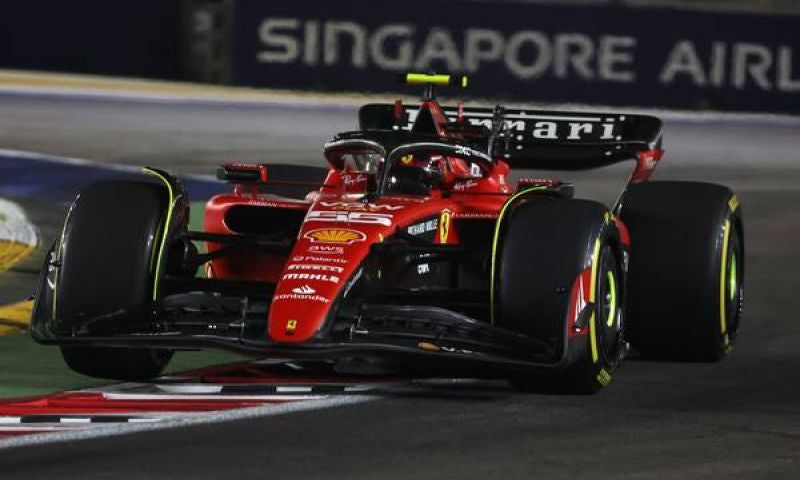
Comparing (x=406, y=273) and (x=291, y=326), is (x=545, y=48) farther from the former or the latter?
(x=291, y=326)

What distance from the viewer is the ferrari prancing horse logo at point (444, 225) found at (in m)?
9.48

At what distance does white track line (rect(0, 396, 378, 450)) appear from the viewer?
7.66 m

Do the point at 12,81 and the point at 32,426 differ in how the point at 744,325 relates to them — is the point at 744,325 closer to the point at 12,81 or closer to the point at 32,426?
→ the point at 32,426

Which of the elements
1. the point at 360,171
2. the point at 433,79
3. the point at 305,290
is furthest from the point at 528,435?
the point at 433,79

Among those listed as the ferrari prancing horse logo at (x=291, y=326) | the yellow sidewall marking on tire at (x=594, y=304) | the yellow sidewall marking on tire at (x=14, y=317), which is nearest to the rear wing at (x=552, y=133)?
the yellow sidewall marking on tire at (x=594, y=304)

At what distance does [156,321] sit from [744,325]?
3.81 m

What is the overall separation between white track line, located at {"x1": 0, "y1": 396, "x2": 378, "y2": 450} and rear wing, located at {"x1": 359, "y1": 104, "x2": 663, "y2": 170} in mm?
2584

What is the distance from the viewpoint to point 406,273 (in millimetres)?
9328

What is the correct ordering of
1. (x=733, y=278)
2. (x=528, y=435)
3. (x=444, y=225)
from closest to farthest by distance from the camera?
(x=528, y=435), (x=444, y=225), (x=733, y=278)

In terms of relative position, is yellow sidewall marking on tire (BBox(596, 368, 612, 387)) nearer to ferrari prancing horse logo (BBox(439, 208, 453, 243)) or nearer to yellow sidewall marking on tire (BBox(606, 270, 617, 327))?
yellow sidewall marking on tire (BBox(606, 270, 617, 327))

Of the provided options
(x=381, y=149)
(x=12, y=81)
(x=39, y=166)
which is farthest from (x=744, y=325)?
(x=12, y=81)

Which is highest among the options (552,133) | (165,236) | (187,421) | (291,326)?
(552,133)

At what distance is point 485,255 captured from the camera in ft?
29.2

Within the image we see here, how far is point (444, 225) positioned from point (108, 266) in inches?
60.5
